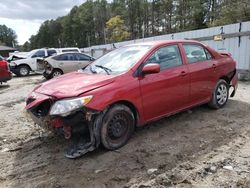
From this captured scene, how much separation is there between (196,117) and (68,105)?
2934 mm

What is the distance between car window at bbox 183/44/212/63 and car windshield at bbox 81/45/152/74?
37.2 inches

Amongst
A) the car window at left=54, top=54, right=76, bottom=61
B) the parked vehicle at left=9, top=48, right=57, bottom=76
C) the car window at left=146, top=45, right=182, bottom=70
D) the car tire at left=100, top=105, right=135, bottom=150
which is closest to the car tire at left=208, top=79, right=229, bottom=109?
the car window at left=146, top=45, right=182, bottom=70

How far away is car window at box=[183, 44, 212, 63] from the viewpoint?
17.0ft

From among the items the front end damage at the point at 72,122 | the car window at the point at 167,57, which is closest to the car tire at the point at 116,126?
the front end damage at the point at 72,122

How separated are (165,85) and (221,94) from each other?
2.01m

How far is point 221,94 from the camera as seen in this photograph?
5.90 meters

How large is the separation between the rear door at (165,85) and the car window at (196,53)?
0.28 metres

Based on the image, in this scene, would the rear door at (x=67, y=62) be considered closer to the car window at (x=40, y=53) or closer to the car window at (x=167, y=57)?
the car window at (x=40, y=53)

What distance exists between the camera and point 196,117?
5.43 m

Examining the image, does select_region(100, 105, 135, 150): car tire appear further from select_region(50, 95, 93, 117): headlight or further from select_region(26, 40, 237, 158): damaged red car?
select_region(50, 95, 93, 117): headlight

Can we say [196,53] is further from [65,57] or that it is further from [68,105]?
[65,57]

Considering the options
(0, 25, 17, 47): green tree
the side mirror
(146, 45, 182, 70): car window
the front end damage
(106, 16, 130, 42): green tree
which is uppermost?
(0, 25, 17, 47): green tree

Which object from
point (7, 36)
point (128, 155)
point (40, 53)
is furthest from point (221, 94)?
point (7, 36)

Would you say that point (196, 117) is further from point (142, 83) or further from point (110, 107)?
point (110, 107)
